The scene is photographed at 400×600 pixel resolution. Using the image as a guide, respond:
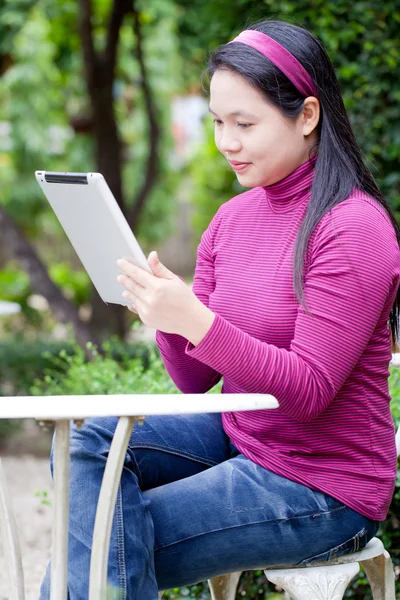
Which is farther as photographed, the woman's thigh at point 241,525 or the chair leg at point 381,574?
the chair leg at point 381,574

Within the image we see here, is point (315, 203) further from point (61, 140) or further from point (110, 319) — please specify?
point (61, 140)

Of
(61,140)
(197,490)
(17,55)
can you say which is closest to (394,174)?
(197,490)

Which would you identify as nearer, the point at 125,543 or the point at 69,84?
the point at 125,543

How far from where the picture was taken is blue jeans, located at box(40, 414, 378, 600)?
5.34 ft

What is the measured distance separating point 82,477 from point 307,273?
56 cm

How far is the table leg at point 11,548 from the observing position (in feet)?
5.30

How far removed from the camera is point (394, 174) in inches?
167

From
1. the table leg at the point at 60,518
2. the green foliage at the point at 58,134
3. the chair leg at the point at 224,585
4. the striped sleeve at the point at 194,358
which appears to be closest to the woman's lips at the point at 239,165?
the striped sleeve at the point at 194,358

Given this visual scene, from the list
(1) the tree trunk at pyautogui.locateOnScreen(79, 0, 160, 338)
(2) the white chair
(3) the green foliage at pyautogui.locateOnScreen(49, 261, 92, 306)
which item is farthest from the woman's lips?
(3) the green foliage at pyautogui.locateOnScreen(49, 261, 92, 306)

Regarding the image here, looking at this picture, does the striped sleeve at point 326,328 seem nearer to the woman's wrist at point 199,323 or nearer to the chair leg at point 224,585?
the woman's wrist at point 199,323

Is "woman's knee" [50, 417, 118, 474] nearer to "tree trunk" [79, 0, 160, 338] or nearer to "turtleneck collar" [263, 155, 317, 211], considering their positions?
"turtleneck collar" [263, 155, 317, 211]

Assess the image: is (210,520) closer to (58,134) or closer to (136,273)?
(136,273)

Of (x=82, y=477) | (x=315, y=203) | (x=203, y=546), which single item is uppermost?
(x=315, y=203)

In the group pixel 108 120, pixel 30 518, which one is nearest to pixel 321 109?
pixel 30 518
